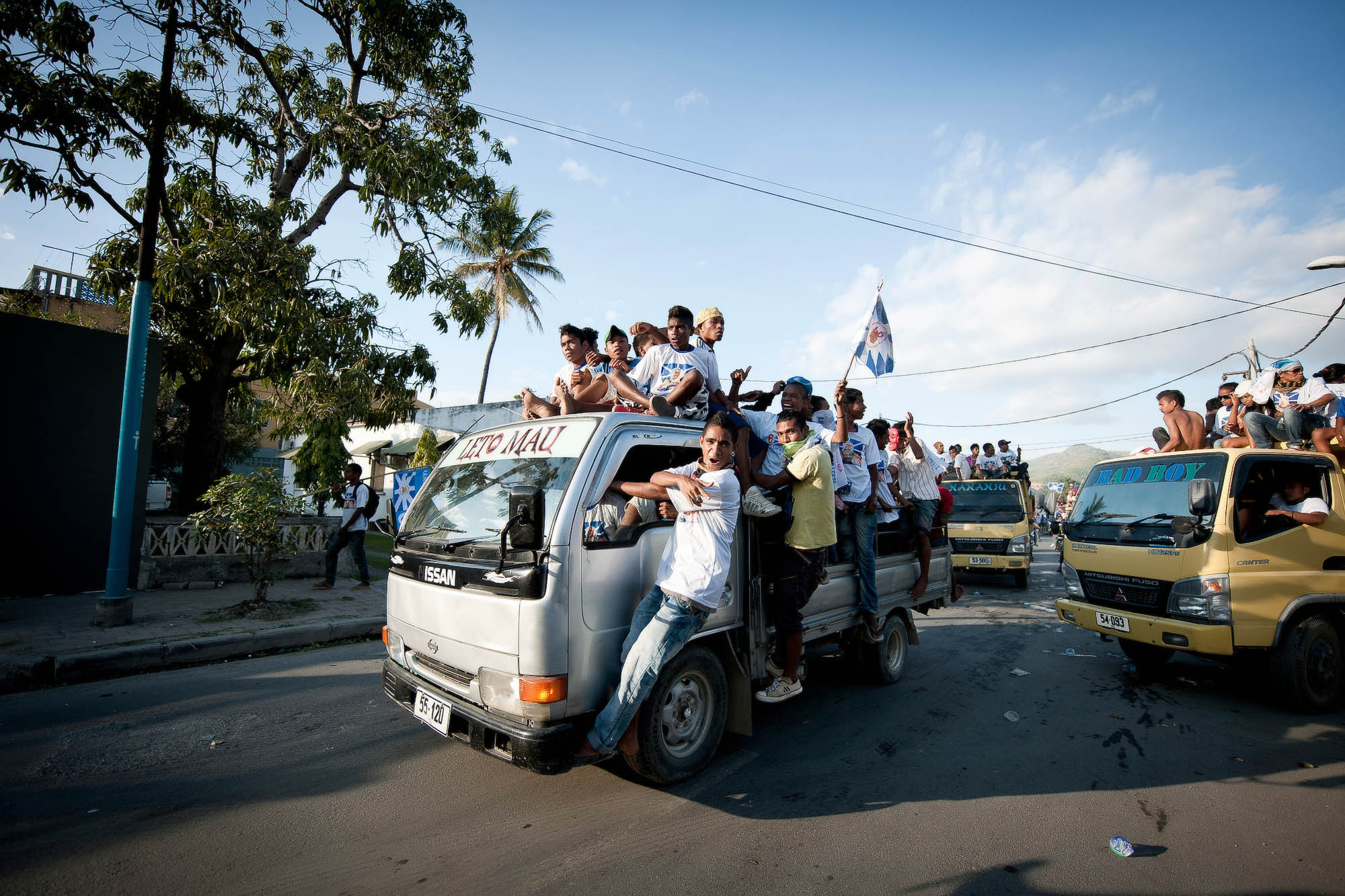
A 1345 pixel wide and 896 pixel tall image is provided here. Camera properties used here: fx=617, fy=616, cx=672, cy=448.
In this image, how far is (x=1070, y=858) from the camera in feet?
9.65

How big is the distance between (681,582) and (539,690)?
853 mm

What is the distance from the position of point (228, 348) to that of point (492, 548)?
33.0 ft

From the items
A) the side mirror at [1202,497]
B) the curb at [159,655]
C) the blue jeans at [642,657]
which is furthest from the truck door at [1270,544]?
the curb at [159,655]

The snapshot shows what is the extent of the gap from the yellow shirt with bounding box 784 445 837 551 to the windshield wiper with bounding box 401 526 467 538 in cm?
210

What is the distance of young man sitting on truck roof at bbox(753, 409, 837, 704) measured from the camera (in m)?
4.03

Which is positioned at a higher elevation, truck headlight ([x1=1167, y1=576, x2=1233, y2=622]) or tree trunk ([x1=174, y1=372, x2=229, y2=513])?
tree trunk ([x1=174, y1=372, x2=229, y2=513])

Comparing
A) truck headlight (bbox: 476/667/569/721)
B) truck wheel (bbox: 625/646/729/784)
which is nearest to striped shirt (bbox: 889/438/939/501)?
truck wheel (bbox: 625/646/729/784)

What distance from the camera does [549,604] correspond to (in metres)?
2.92

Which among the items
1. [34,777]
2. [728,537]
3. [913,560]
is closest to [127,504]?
[34,777]

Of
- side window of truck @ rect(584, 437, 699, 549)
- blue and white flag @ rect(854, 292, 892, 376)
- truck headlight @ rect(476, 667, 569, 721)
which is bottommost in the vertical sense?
truck headlight @ rect(476, 667, 569, 721)

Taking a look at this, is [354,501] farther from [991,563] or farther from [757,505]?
[991,563]

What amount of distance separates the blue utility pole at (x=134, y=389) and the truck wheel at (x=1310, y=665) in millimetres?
10590

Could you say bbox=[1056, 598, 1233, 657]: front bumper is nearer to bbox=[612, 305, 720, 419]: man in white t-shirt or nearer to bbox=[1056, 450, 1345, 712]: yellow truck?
bbox=[1056, 450, 1345, 712]: yellow truck

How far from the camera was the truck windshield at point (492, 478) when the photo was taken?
11.1 feet
